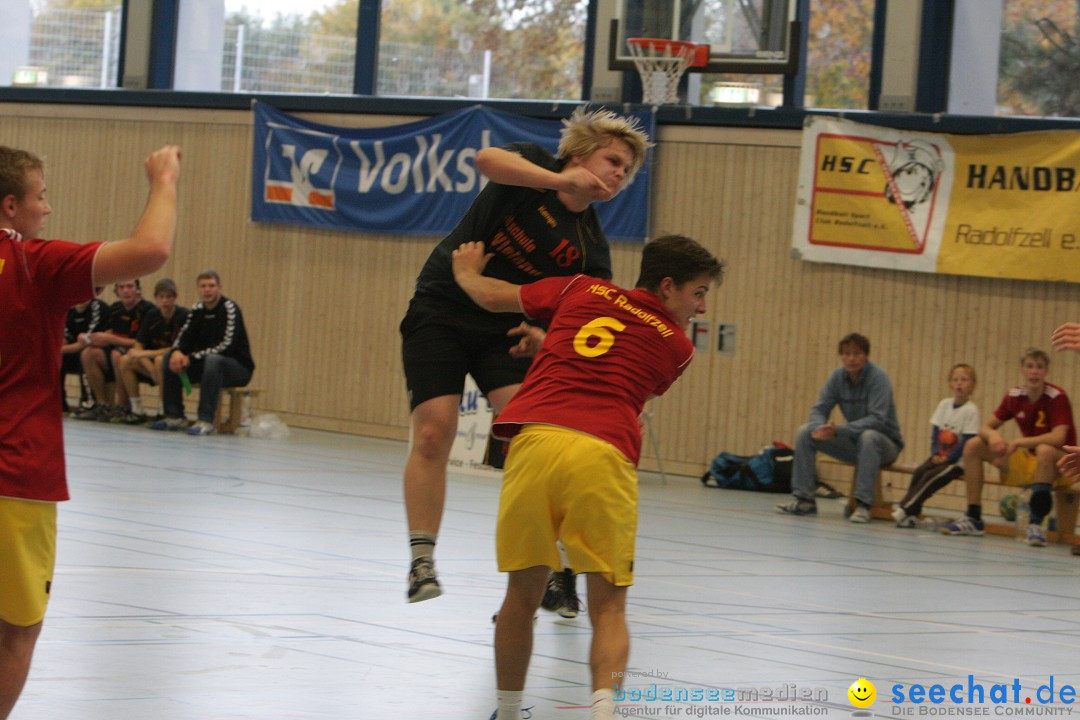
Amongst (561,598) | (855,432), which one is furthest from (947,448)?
(561,598)

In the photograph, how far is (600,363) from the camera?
12.1 ft

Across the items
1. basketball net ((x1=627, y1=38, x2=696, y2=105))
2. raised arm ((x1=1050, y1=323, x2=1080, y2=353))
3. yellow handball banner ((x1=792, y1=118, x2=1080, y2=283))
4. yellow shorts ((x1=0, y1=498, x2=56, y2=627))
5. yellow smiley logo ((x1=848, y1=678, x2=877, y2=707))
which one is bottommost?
yellow smiley logo ((x1=848, y1=678, x2=877, y2=707))

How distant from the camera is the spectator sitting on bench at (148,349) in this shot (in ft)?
46.5

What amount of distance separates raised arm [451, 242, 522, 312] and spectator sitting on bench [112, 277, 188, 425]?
10439mm

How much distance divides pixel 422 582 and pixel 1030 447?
6639 mm

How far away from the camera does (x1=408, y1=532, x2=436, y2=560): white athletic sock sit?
4.64 m

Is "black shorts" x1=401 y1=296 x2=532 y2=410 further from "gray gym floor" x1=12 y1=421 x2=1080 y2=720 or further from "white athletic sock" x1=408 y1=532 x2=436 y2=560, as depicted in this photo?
"gray gym floor" x1=12 y1=421 x2=1080 y2=720

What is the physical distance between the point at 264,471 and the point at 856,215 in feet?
17.9

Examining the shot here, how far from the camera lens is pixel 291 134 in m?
15.6

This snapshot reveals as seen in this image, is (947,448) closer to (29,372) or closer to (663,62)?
(663,62)

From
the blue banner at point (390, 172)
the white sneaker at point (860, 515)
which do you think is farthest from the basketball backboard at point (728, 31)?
the white sneaker at point (860, 515)

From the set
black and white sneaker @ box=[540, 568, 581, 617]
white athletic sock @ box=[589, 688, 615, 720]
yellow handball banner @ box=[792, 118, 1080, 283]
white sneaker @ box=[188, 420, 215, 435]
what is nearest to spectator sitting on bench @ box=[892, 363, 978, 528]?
yellow handball banner @ box=[792, 118, 1080, 283]

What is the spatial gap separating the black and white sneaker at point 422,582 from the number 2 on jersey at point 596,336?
43.6 inches

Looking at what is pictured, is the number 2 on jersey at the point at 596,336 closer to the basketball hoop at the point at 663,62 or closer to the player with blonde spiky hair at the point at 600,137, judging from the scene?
the player with blonde spiky hair at the point at 600,137
